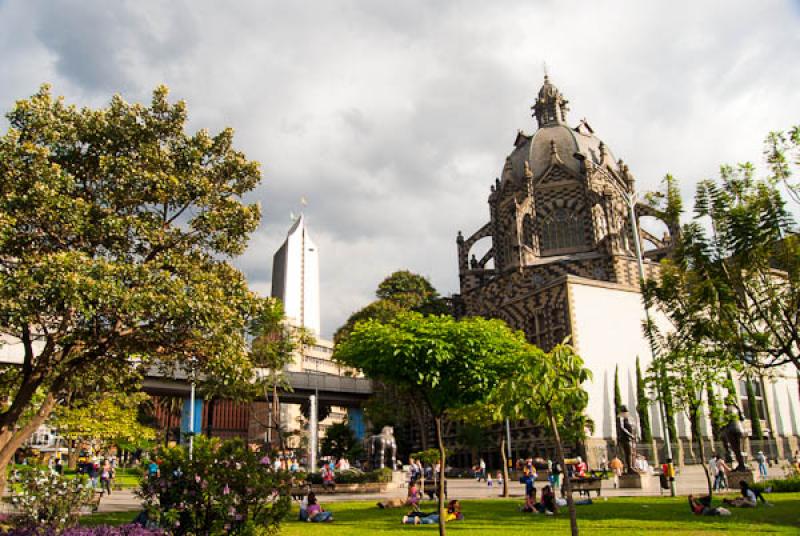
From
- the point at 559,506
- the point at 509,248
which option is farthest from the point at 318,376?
the point at 559,506

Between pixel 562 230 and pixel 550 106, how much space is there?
21457mm

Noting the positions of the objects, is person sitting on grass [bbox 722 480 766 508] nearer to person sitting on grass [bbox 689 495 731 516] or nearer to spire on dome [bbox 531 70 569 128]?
person sitting on grass [bbox 689 495 731 516]

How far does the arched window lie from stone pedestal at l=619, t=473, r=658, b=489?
36.7 metres

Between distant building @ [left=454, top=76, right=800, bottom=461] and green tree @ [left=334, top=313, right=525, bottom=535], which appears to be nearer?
green tree @ [left=334, top=313, right=525, bottom=535]

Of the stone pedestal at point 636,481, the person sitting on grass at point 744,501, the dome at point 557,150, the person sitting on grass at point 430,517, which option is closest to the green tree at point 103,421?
the person sitting on grass at point 430,517

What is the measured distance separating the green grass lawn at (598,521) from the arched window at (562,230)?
4208cm

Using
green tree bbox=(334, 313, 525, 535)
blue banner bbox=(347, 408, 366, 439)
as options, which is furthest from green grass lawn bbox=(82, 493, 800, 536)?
blue banner bbox=(347, 408, 366, 439)

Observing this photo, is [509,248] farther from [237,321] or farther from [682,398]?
[237,321]

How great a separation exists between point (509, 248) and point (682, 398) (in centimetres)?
4314

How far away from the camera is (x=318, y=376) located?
68812 millimetres

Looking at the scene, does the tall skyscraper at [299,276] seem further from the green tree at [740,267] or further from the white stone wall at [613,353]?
the green tree at [740,267]

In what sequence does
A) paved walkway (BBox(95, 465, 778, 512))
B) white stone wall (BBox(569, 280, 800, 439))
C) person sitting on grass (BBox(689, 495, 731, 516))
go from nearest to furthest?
person sitting on grass (BBox(689, 495, 731, 516)) → paved walkway (BBox(95, 465, 778, 512)) → white stone wall (BBox(569, 280, 800, 439))

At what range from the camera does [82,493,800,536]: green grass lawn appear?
1511 centimetres

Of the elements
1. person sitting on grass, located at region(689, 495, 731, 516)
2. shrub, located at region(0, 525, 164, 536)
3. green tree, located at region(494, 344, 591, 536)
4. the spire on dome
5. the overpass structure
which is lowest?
person sitting on grass, located at region(689, 495, 731, 516)
